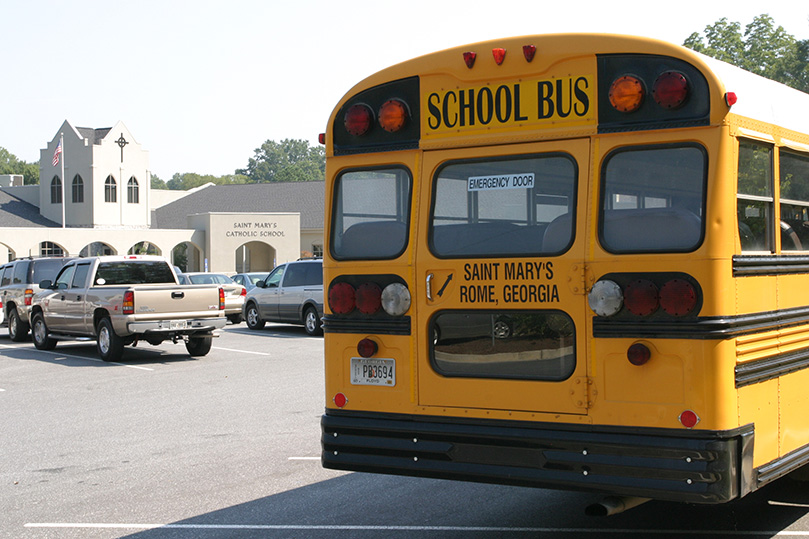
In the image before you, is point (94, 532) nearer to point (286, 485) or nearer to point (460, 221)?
point (286, 485)

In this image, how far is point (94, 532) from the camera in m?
6.08

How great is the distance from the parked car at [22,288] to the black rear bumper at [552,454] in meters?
16.7

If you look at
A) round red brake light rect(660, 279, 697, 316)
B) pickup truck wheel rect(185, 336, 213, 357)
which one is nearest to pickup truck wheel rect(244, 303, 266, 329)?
pickup truck wheel rect(185, 336, 213, 357)

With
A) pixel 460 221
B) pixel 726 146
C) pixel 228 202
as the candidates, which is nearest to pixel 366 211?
pixel 460 221

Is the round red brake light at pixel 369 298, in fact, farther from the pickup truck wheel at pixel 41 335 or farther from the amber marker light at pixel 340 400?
the pickup truck wheel at pixel 41 335

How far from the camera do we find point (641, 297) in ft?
15.5

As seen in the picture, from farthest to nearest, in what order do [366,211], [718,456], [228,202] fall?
[228,202], [366,211], [718,456]

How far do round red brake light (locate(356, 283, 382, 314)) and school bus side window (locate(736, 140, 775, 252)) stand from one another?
7.02ft

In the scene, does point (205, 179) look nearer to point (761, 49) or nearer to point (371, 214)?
point (761, 49)

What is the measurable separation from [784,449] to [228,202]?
63329 millimetres

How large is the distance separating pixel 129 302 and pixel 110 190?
43.1 metres

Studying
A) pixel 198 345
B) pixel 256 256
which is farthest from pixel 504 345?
pixel 256 256

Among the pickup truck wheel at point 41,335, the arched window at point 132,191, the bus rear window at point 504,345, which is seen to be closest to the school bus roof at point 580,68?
the bus rear window at point 504,345

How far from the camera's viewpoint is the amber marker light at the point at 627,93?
481cm
